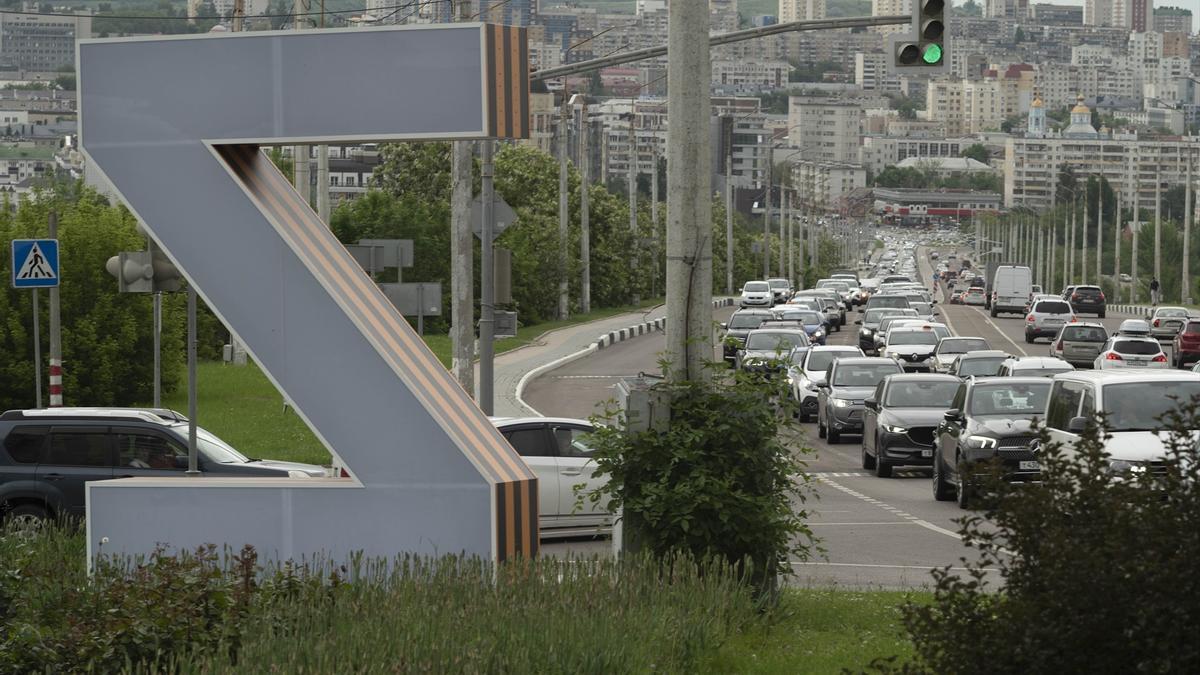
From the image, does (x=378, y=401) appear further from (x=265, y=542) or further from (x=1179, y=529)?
(x=1179, y=529)

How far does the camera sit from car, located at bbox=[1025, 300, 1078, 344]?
64.6 meters

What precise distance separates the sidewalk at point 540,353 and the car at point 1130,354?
1393cm

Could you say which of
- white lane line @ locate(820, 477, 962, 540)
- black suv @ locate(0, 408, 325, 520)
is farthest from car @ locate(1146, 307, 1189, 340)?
black suv @ locate(0, 408, 325, 520)

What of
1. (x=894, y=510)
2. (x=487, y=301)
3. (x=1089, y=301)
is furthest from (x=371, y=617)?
(x=1089, y=301)

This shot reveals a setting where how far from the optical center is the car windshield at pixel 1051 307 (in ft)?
214

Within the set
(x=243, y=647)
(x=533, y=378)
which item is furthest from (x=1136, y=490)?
(x=533, y=378)

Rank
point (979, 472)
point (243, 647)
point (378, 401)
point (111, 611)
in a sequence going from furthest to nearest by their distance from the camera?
point (378, 401) → point (111, 611) → point (243, 647) → point (979, 472)

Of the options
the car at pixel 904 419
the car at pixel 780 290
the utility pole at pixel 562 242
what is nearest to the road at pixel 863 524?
the car at pixel 904 419

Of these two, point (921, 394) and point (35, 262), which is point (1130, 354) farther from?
point (35, 262)

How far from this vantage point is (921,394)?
91.0ft

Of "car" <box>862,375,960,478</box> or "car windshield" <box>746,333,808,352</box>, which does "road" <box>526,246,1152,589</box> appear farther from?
"car windshield" <box>746,333,808,352</box>

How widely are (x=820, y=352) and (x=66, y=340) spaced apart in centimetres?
1533

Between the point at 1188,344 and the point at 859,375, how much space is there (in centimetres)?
2331

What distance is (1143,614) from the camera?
19.8 ft
